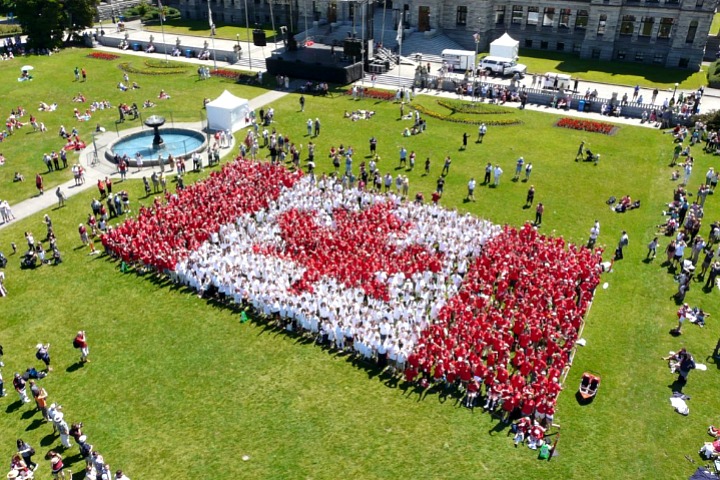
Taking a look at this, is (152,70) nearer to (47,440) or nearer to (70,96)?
(70,96)

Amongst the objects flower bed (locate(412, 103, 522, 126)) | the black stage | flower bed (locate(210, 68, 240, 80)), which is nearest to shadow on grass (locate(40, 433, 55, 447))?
flower bed (locate(412, 103, 522, 126))

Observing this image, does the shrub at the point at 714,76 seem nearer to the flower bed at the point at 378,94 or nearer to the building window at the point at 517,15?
the building window at the point at 517,15

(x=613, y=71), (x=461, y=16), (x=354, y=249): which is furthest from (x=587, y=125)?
(x=461, y=16)

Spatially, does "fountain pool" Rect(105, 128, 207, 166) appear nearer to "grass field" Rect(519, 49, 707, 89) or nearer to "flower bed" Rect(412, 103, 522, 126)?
"flower bed" Rect(412, 103, 522, 126)

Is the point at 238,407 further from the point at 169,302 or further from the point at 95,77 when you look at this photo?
the point at 95,77

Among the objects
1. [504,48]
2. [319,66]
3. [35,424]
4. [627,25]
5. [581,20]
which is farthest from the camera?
[581,20]

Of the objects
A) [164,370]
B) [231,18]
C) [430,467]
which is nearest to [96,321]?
[164,370]

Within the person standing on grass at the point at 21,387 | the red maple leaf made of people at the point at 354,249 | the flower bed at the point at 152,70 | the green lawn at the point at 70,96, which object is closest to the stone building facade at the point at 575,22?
the flower bed at the point at 152,70
